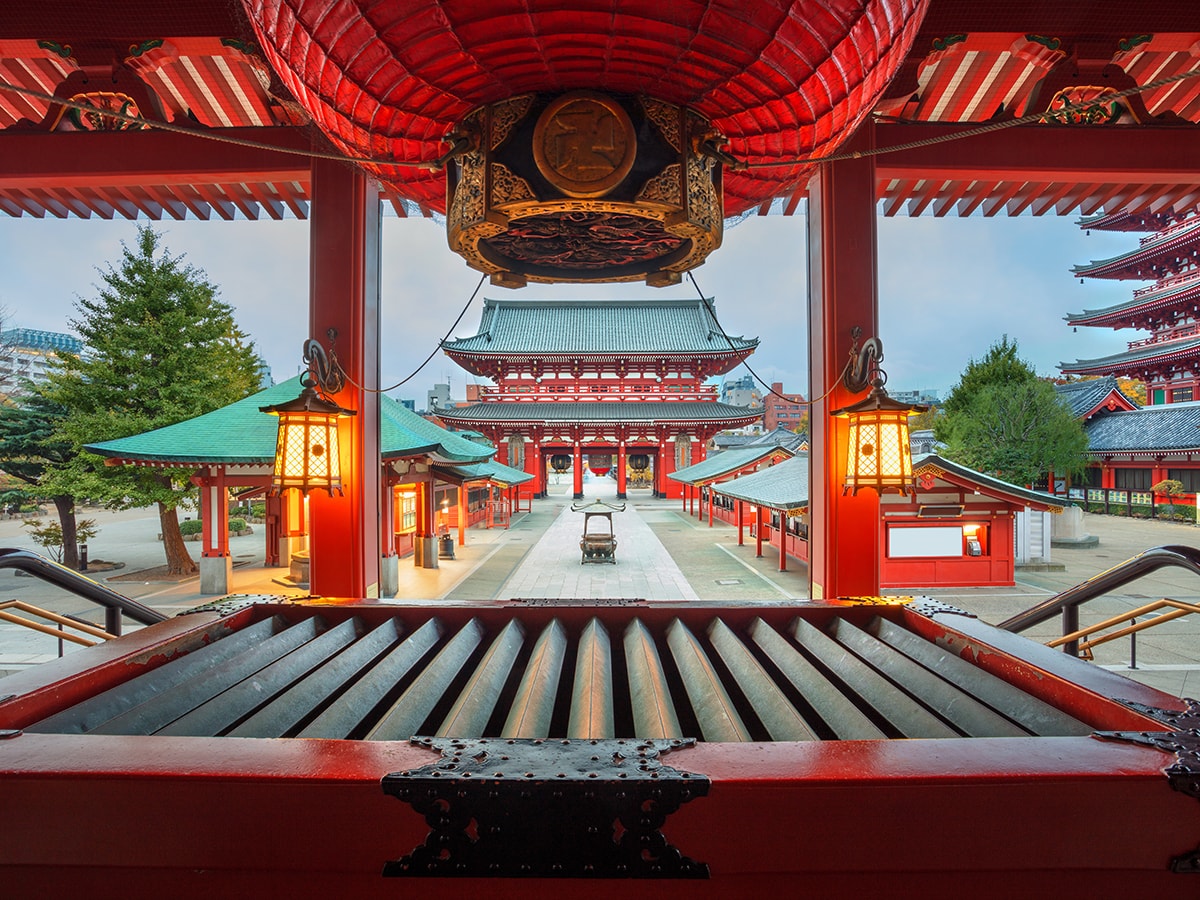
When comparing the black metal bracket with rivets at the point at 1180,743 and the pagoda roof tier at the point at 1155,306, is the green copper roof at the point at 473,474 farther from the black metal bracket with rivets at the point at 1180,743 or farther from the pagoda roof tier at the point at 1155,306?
the pagoda roof tier at the point at 1155,306

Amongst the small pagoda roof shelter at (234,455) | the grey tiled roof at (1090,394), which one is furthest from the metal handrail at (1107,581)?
the grey tiled roof at (1090,394)

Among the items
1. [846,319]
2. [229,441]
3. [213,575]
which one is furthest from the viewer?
[213,575]

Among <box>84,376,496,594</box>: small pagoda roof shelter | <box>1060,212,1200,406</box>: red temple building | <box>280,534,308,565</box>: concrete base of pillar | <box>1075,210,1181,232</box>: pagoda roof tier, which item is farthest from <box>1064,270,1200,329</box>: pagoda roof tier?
<box>280,534,308,565</box>: concrete base of pillar

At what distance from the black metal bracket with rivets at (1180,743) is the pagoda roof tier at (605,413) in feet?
74.7

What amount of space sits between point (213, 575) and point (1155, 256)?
27192 mm

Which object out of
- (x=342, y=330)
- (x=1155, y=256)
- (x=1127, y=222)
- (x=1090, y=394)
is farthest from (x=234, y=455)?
(x=1090, y=394)

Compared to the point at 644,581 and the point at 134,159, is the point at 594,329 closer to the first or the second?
the point at 644,581

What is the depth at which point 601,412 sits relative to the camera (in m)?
24.8

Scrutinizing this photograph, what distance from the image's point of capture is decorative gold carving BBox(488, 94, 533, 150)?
1.71m

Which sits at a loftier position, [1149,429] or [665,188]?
[1149,429]

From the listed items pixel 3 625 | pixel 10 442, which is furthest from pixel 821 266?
pixel 10 442

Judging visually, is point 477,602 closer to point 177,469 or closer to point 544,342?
point 177,469

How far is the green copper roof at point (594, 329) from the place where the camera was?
81.9 feet

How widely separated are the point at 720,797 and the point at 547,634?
137cm
